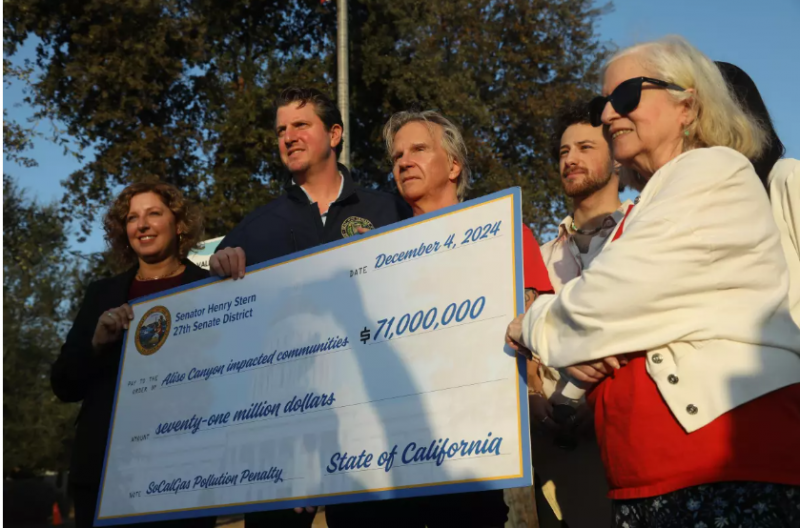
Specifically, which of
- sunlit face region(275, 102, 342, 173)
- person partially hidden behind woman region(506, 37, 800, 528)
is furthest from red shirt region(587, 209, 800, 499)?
sunlit face region(275, 102, 342, 173)

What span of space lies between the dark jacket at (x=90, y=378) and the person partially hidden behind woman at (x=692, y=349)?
2.69 m

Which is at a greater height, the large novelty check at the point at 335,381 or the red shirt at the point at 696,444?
the large novelty check at the point at 335,381

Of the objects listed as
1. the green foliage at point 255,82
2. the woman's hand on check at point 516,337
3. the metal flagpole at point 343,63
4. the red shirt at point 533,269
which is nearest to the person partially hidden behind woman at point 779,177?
the woman's hand on check at point 516,337

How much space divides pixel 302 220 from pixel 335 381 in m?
1.37

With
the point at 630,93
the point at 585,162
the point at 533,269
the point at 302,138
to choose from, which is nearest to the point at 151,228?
the point at 302,138

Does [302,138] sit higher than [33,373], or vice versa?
[33,373]

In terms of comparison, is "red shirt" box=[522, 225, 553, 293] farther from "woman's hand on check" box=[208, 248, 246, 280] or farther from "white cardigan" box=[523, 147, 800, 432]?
"woman's hand on check" box=[208, 248, 246, 280]

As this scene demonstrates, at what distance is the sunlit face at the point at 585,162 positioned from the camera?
469 cm

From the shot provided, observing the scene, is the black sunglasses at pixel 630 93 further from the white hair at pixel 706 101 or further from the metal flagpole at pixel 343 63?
the metal flagpole at pixel 343 63

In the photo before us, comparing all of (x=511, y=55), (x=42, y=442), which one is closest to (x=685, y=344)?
(x=511, y=55)

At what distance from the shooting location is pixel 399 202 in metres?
4.69

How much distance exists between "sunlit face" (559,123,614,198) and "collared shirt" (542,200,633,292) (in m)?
0.18

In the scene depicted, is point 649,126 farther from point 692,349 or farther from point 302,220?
point 302,220

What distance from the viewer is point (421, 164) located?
4.10 meters
